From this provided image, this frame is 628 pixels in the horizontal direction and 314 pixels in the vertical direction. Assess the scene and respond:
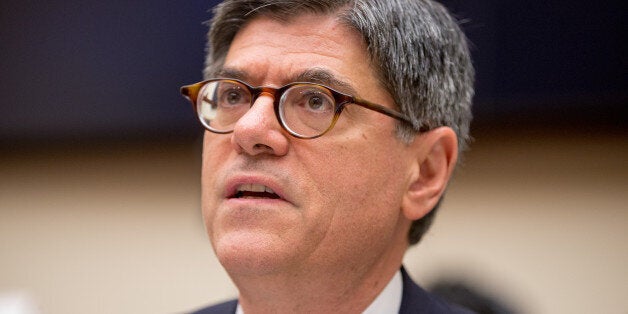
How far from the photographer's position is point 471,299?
2.53 meters

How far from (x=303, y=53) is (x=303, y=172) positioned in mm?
267

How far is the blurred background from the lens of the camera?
8.07 ft

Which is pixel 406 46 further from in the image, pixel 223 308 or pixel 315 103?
pixel 223 308

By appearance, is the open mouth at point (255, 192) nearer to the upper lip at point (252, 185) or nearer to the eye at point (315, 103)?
the upper lip at point (252, 185)

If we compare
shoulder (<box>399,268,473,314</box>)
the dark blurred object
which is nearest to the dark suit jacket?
shoulder (<box>399,268,473,314</box>)

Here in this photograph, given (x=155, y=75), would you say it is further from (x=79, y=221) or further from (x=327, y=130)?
(x=327, y=130)

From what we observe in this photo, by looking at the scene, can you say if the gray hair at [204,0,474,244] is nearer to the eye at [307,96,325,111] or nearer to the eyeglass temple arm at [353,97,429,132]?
the eyeglass temple arm at [353,97,429,132]

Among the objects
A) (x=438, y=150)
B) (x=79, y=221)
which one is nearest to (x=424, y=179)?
(x=438, y=150)

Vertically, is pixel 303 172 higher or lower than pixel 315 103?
lower

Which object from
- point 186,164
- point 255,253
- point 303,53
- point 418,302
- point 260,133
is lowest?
point 186,164

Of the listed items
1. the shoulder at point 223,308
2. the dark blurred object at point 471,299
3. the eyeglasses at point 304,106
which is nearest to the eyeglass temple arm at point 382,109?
the eyeglasses at point 304,106

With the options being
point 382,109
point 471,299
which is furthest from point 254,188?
point 471,299

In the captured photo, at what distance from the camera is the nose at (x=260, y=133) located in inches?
54.4

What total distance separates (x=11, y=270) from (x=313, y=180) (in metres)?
2.39
